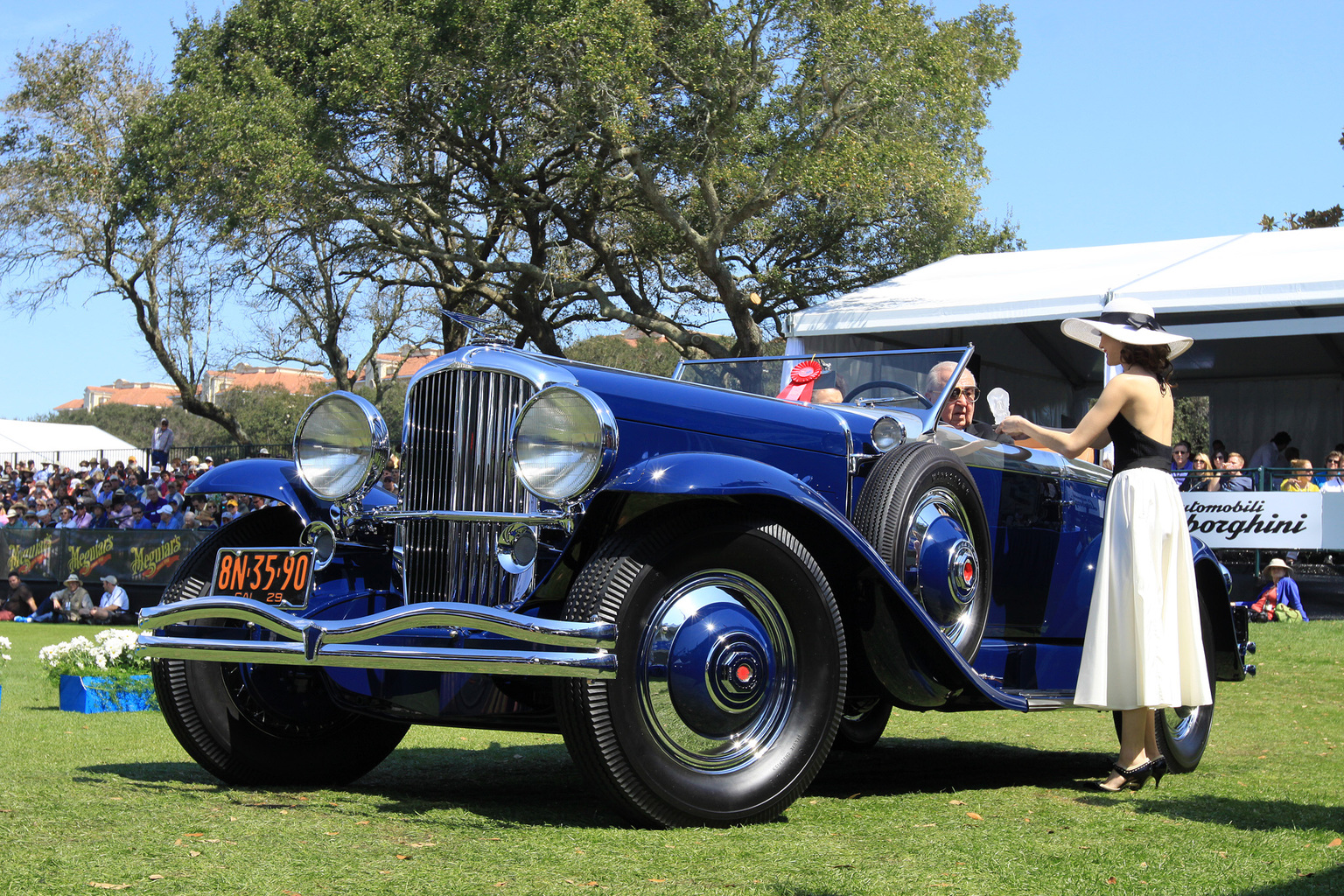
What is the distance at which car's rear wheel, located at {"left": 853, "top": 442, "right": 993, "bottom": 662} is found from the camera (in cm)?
429

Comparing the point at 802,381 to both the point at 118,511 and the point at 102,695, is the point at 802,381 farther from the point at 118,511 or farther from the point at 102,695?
the point at 118,511

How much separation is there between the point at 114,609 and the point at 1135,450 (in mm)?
15395

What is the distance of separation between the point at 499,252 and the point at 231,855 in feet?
74.1

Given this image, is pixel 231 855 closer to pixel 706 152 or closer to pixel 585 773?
pixel 585 773

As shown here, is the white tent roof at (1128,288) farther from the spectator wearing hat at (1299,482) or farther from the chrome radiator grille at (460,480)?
the chrome radiator grille at (460,480)

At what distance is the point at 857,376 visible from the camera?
18.2 ft

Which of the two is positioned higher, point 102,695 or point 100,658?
point 100,658

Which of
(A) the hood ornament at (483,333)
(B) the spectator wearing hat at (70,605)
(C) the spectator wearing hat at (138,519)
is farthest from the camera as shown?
(C) the spectator wearing hat at (138,519)

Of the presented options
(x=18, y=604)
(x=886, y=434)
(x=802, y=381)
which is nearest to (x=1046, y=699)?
(x=886, y=434)

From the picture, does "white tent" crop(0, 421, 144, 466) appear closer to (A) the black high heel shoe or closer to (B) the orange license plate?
(B) the orange license plate

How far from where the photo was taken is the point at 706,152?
18.5 meters

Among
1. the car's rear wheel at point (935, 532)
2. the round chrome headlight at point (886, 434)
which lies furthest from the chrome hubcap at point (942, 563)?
the round chrome headlight at point (886, 434)

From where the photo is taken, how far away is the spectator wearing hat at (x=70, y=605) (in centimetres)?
1691

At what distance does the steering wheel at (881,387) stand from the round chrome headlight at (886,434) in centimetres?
63
